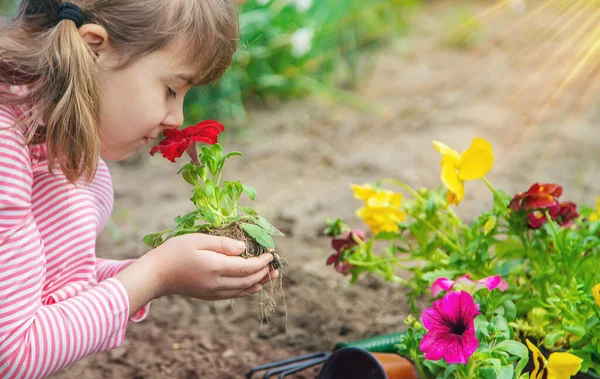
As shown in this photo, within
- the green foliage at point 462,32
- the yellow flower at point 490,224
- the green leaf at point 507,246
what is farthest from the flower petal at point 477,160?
the green foliage at point 462,32

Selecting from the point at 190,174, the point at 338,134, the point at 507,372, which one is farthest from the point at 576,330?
the point at 338,134

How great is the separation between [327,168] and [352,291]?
3.41ft

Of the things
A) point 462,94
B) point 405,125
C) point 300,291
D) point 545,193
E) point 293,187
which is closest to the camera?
point 545,193

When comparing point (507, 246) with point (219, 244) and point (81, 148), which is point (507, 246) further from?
point (81, 148)

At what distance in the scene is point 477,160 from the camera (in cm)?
157

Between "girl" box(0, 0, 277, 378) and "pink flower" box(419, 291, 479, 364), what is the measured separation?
1.07 feet

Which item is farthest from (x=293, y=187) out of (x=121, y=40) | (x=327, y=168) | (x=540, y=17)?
(x=540, y=17)

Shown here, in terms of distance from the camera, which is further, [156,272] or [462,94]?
[462,94]

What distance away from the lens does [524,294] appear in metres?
1.55

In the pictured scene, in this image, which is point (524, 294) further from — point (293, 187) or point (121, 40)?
point (293, 187)

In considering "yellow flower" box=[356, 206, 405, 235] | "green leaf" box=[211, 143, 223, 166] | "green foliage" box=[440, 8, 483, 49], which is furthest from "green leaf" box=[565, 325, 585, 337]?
"green foliage" box=[440, 8, 483, 49]

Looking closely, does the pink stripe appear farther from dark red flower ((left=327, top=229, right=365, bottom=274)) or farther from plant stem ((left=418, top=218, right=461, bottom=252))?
plant stem ((left=418, top=218, right=461, bottom=252))

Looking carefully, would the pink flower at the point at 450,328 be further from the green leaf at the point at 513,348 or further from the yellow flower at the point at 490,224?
the yellow flower at the point at 490,224

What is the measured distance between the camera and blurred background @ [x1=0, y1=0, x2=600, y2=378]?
2018 mm
